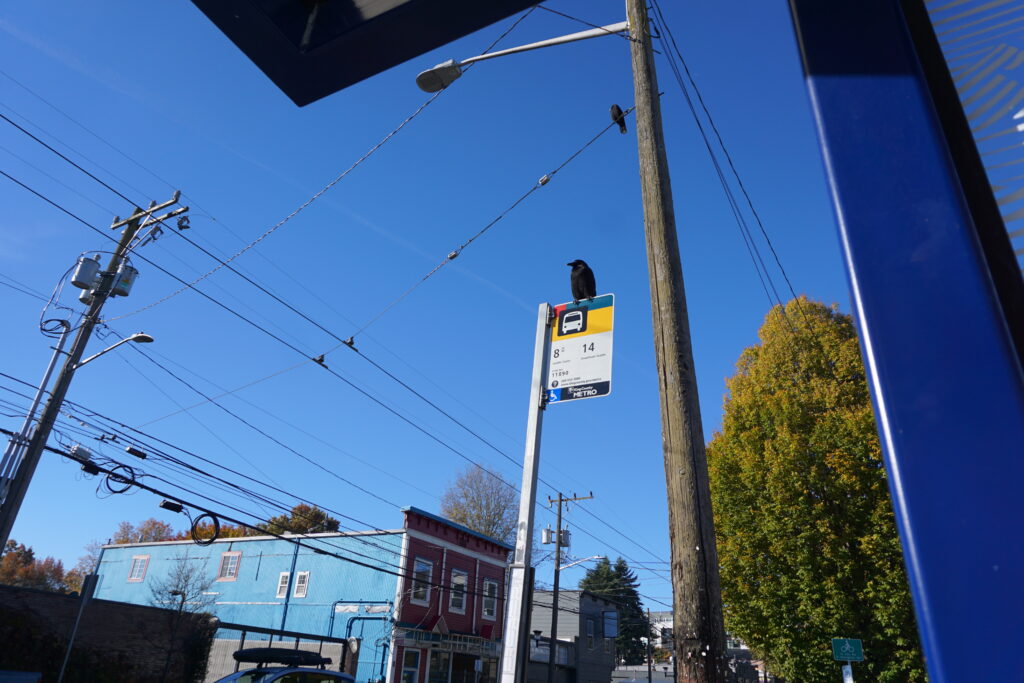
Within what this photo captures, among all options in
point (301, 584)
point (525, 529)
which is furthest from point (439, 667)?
point (525, 529)

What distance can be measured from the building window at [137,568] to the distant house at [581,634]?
847 inches

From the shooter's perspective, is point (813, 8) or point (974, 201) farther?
point (813, 8)

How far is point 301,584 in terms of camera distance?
1145 inches

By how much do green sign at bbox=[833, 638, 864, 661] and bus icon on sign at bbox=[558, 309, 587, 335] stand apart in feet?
28.7

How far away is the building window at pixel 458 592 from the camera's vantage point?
29.6m

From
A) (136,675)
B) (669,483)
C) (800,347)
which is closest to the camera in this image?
(669,483)

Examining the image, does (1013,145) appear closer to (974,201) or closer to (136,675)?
(974,201)

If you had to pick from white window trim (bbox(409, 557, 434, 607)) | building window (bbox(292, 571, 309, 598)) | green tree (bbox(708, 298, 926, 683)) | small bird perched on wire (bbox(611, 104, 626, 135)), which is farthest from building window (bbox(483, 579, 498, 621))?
small bird perched on wire (bbox(611, 104, 626, 135))

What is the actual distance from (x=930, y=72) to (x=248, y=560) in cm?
3467

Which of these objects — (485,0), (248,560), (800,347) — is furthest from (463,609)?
(485,0)

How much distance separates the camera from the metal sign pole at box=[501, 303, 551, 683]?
150 inches

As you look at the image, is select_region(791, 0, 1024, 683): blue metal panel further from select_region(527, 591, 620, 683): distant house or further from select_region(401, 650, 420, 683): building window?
select_region(527, 591, 620, 683): distant house

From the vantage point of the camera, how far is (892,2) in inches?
→ 29.6

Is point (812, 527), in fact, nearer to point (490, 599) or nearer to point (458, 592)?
point (458, 592)
